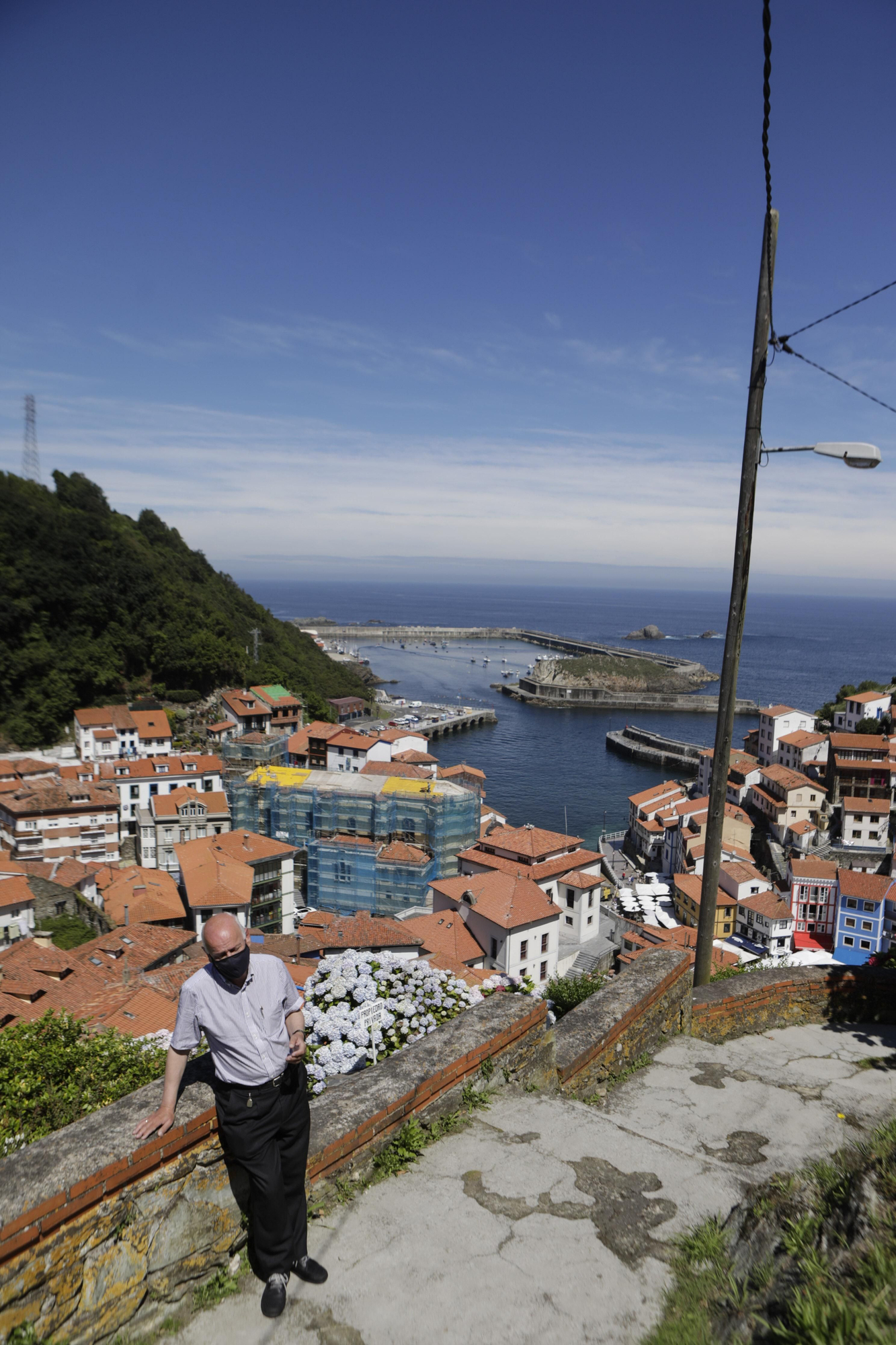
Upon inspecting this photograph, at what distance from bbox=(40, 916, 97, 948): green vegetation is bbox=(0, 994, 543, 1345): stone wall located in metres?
21.4

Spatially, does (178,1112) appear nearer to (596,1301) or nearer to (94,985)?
(596,1301)

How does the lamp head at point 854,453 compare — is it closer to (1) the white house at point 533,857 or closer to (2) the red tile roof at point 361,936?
(2) the red tile roof at point 361,936

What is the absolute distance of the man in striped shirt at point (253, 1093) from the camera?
7.97ft

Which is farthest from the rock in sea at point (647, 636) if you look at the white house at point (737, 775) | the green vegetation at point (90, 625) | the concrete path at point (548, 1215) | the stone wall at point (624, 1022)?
the concrete path at point (548, 1215)

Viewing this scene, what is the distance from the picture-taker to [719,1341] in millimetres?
1981

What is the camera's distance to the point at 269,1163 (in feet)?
8.04

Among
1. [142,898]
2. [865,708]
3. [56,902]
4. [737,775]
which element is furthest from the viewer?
[865,708]

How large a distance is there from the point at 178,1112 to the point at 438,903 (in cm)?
1978

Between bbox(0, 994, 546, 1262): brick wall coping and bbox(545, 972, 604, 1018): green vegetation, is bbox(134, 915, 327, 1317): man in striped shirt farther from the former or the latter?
bbox(545, 972, 604, 1018): green vegetation

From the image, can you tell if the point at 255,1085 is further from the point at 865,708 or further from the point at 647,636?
the point at 647,636

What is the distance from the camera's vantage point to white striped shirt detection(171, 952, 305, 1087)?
8.12ft

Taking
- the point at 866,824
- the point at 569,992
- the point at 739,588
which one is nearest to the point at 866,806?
the point at 866,824

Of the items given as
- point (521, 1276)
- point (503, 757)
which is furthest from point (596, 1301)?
point (503, 757)

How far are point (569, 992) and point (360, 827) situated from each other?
930 inches
